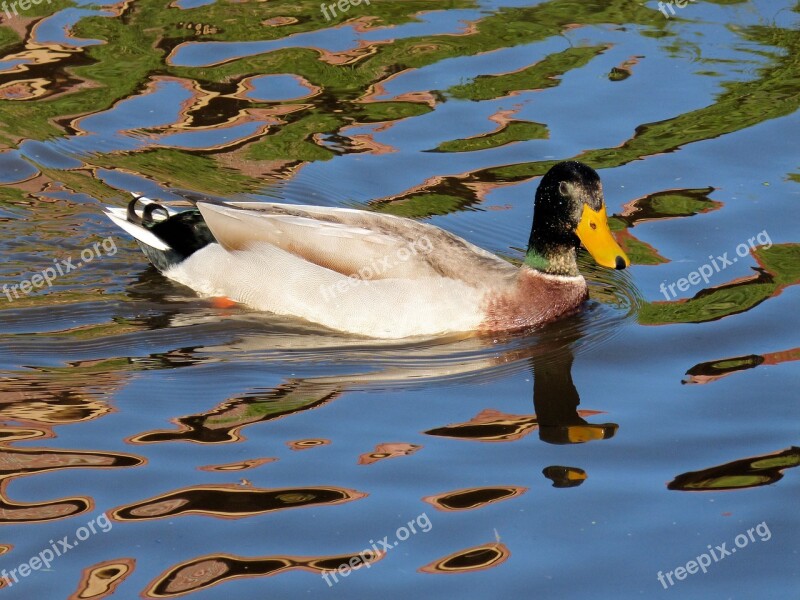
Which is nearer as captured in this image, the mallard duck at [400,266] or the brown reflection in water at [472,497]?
the brown reflection in water at [472,497]

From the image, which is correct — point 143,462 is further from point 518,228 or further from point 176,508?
point 518,228

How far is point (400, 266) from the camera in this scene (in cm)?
813

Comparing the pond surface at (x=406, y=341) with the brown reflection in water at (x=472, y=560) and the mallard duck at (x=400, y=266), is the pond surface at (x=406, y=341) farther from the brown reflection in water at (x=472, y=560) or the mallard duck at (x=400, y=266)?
the mallard duck at (x=400, y=266)

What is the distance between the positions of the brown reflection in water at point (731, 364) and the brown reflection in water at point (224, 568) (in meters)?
2.45

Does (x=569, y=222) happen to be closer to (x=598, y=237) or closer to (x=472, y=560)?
(x=598, y=237)

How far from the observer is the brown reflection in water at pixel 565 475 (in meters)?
6.24

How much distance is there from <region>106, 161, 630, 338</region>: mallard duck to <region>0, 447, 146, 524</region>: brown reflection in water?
2187mm

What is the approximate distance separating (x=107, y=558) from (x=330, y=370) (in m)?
2.25

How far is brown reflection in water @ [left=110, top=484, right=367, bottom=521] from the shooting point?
591cm

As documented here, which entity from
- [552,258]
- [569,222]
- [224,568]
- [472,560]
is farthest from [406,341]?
[224,568]

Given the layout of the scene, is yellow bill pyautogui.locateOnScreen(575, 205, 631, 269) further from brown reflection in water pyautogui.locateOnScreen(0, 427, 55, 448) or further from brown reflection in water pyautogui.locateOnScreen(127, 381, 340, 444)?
brown reflection in water pyautogui.locateOnScreen(0, 427, 55, 448)

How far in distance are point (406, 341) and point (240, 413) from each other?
1.43 m

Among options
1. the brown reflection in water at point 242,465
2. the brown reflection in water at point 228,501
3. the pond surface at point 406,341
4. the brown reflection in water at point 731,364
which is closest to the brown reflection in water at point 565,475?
the pond surface at point 406,341

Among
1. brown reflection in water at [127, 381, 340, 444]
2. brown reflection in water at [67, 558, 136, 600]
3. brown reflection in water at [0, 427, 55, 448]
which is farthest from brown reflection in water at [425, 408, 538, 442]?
brown reflection in water at [0, 427, 55, 448]
